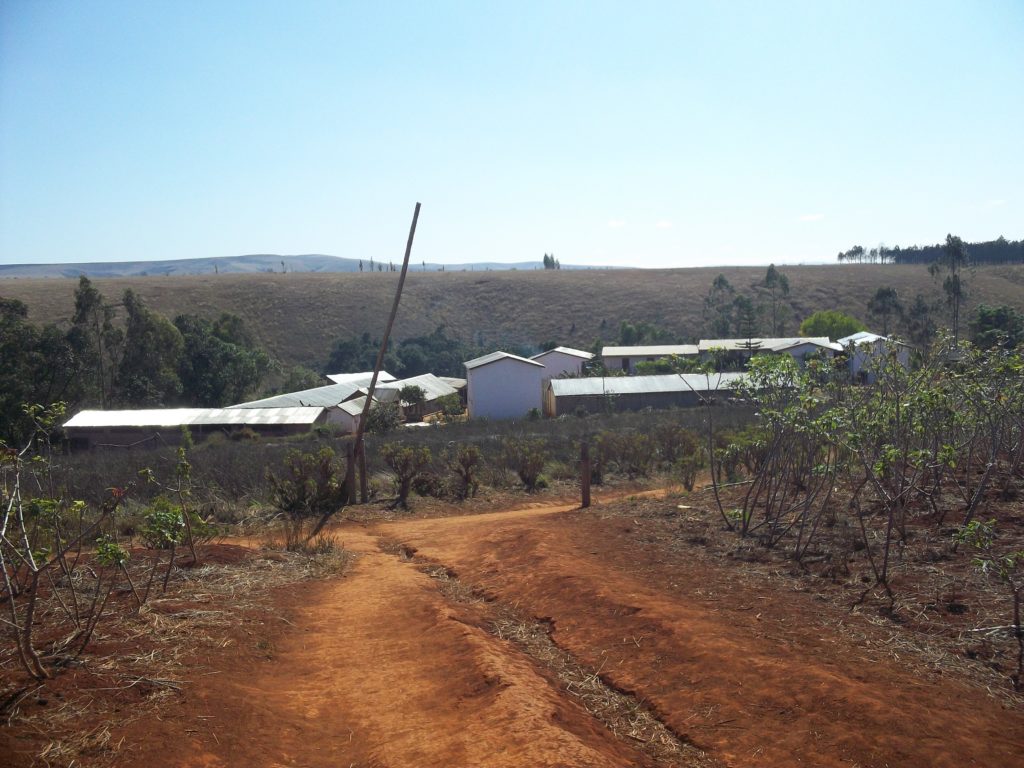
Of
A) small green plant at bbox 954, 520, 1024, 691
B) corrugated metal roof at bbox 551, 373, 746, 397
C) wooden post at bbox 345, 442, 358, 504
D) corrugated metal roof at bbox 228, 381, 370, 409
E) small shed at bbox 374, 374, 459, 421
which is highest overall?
small green plant at bbox 954, 520, 1024, 691

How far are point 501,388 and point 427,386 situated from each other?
6721 millimetres

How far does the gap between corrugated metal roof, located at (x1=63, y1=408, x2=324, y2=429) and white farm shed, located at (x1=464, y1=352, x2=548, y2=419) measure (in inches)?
344

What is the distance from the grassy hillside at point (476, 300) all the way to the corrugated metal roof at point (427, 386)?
818 inches

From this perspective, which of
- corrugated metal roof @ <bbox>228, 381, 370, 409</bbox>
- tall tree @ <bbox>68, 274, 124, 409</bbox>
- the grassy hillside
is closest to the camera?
tall tree @ <bbox>68, 274, 124, 409</bbox>

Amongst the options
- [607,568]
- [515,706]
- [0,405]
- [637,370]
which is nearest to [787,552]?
[607,568]

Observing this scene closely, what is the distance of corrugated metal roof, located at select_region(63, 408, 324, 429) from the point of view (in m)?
31.8

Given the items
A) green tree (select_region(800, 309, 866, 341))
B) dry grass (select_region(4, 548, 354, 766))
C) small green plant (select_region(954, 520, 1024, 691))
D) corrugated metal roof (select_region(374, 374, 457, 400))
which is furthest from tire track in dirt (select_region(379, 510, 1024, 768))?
green tree (select_region(800, 309, 866, 341))

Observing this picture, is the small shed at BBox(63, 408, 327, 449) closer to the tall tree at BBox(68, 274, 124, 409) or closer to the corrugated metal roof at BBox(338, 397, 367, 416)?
the corrugated metal roof at BBox(338, 397, 367, 416)

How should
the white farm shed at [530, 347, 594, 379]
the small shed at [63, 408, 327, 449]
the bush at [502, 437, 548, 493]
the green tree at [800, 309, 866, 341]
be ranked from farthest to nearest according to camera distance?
the green tree at [800, 309, 866, 341], the white farm shed at [530, 347, 594, 379], the small shed at [63, 408, 327, 449], the bush at [502, 437, 548, 493]

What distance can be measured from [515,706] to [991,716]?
297cm

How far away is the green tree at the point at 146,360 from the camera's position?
38812 mm

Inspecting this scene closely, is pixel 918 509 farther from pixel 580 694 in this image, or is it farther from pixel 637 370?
pixel 637 370

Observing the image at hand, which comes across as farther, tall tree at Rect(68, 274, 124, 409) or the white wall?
the white wall

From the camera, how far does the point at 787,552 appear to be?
31.4ft
